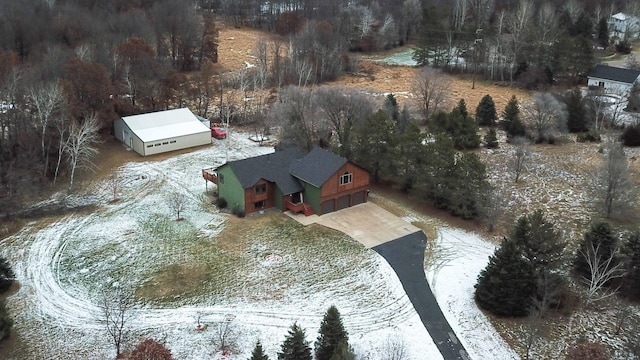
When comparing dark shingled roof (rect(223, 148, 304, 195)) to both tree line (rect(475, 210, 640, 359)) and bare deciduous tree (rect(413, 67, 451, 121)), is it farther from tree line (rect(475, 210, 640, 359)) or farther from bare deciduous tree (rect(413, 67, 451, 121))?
bare deciduous tree (rect(413, 67, 451, 121))

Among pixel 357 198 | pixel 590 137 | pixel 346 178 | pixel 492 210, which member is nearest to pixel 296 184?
pixel 346 178

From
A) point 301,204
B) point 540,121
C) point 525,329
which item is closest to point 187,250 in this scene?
point 301,204

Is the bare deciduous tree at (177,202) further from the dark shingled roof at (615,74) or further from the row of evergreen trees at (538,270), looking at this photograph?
the dark shingled roof at (615,74)

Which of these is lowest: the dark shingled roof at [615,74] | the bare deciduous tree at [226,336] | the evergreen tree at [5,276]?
the bare deciduous tree at [226,336]

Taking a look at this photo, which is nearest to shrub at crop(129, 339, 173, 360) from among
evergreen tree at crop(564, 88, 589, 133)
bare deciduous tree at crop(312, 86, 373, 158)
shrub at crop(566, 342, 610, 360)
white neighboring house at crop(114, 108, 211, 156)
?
shrub at crop(566, 342, 610, 360)

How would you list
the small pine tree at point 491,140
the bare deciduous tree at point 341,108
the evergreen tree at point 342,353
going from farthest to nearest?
the small pine tree at point 491,140 < the bare deciduous tree at point 341,108 < the evergreen tree at point 342,353

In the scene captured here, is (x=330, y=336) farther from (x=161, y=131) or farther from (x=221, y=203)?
(x=161, y=131)

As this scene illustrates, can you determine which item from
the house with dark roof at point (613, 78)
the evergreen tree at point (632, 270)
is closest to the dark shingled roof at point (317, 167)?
the evergreen tree at point (632, 270)
